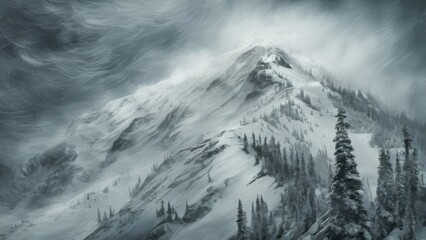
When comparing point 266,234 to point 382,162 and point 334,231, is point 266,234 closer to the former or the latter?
point 382,162

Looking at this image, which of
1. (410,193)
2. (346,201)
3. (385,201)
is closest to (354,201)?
(346,201)

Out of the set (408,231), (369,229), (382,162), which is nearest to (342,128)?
(369,229)

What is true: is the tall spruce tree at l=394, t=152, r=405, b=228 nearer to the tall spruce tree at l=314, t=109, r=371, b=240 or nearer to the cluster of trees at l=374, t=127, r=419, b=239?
the cluster of trees at l=374, t=127, r=419, b=239

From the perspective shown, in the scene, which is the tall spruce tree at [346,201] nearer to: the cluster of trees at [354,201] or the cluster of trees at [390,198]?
the cluster of trees at [354,201]

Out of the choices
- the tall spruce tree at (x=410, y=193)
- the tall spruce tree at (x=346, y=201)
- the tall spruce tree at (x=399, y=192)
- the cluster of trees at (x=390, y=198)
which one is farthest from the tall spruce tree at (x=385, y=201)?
the tall spruce tree at (x=346, y=201)

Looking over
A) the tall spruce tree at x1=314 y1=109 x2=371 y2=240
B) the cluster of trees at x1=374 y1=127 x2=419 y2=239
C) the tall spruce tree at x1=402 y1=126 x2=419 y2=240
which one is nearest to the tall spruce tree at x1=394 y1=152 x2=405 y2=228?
the cluster of trees at x1=374 y1=127 x2=419 y2=239

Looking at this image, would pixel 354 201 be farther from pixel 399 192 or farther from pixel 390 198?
pixel 390 198
